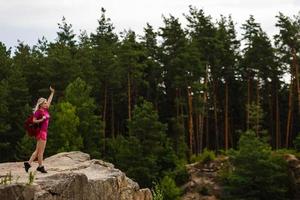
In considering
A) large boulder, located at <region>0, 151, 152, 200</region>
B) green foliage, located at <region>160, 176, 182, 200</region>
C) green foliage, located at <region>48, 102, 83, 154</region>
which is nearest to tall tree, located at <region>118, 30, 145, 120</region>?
green foliage, located at <region>48, 102, 83, 154</region>

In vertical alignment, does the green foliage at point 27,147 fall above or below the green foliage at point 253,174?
above

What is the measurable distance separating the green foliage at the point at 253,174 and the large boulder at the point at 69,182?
20556 millimetres

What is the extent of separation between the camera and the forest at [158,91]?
4250 cm

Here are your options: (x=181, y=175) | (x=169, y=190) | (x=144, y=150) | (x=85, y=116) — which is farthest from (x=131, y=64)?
(x=169, y=190)

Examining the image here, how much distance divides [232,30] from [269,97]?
26.2ft

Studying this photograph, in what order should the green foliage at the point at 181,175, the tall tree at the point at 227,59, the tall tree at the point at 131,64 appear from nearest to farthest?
the green foliage at the point at 181,175
the tall tree at the point at 131,64
the tall tree at the point at 227,59

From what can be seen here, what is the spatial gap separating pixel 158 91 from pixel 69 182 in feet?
149

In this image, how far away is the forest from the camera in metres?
42.5

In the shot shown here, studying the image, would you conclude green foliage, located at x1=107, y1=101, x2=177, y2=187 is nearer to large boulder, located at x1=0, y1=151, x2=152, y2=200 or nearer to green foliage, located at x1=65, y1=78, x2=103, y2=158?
green foliage, located at x1=65, y1=78, x2=103, y2=158

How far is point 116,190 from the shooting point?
1558 centimetres

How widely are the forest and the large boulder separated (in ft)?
67.2

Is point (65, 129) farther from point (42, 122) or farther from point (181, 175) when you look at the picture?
point (42, 122)

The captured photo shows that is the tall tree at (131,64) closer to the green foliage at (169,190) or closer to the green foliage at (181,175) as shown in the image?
the green foliage at (181,175)

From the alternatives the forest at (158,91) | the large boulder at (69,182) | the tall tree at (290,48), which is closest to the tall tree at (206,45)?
the forest at (158,91)
